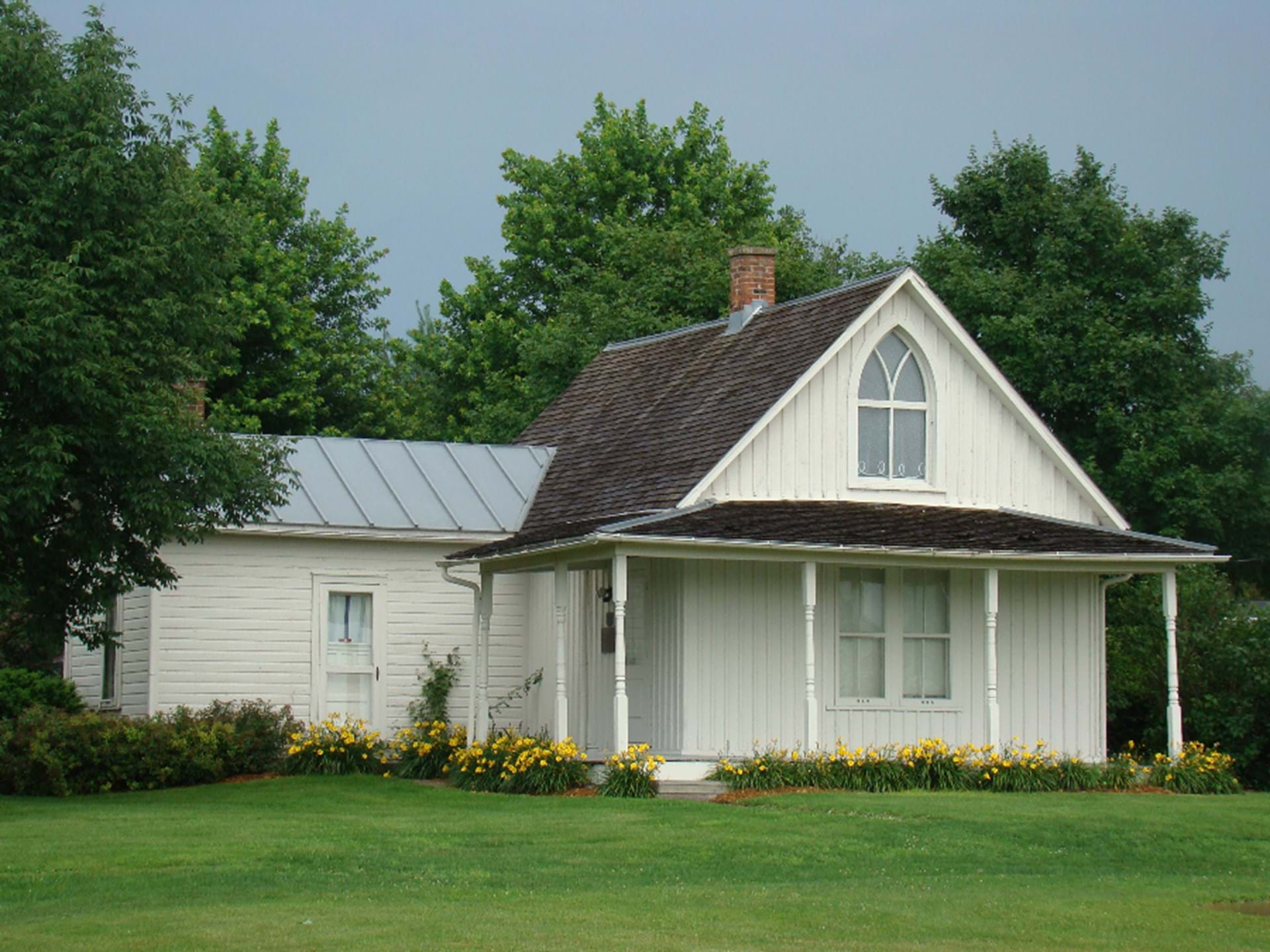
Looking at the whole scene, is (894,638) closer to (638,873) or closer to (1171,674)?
(1171,674)

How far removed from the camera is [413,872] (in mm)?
14094

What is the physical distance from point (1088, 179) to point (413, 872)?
3003cm

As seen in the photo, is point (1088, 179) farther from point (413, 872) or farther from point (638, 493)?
point (413, 872)

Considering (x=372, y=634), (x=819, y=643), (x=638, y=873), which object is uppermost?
(x=372, y=634)

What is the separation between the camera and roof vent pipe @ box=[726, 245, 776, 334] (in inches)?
1093

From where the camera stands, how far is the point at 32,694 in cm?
2609

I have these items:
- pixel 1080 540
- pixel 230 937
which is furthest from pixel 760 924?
pixel 1080 540

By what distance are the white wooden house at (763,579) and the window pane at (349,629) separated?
0.05m

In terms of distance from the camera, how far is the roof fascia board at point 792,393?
22.7 metres

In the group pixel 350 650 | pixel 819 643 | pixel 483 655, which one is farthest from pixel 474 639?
pixel 819 643

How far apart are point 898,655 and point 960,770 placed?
220 centimetres

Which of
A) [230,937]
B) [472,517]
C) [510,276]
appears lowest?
[230,937]

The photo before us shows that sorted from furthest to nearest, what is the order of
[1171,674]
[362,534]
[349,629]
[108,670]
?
[108,670] → [349,629] → [362,534] → [1171,674]

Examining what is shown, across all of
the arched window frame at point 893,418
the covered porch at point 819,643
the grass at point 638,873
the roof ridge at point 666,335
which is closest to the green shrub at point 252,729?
the covered porch at point 819,643
